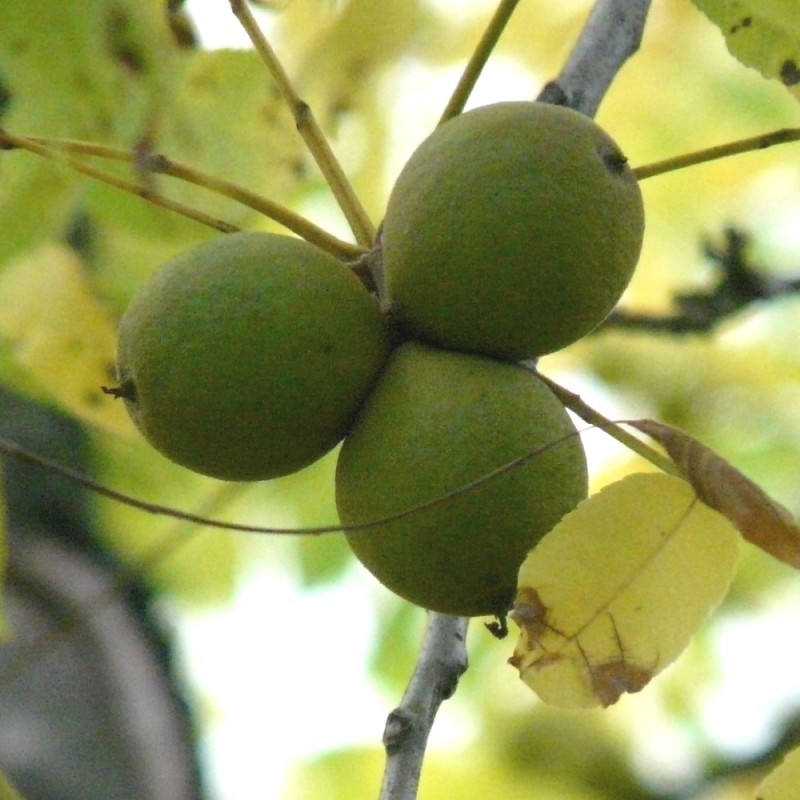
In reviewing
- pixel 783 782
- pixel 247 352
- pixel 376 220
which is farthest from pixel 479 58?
pixel 376 220

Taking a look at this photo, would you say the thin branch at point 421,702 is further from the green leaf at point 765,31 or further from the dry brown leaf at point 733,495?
the green leaf at point 765,31

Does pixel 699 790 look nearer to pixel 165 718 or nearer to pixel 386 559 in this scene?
pixel 165 718

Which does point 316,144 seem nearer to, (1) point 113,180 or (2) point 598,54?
(1) point 113,180

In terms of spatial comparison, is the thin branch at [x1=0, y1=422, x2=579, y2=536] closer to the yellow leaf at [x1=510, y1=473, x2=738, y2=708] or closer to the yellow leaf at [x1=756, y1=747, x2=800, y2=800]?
the yellow leaf at [x1=510, y1=473, x2=738, y2=708]

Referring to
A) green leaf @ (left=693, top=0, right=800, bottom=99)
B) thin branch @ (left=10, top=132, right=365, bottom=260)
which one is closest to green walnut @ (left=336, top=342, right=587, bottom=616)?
thin branch @ (left=10, top=132, right=365, bottom=260)

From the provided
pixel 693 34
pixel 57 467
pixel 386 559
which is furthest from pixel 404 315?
pixel 693 34

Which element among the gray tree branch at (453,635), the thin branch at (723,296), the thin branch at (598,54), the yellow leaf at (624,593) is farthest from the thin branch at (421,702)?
the thin branch at (723,296)
